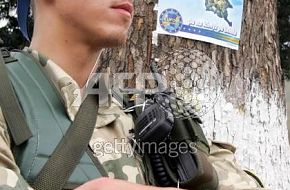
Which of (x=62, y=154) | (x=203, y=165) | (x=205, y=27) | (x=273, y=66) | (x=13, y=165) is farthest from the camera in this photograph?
(x=273, y=66)

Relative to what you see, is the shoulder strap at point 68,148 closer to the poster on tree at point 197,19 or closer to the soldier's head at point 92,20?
the soldier's head at point 92,20

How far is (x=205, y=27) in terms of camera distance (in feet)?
6.94

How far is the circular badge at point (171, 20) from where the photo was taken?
6.89 feet

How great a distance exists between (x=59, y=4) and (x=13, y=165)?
589 millimetres

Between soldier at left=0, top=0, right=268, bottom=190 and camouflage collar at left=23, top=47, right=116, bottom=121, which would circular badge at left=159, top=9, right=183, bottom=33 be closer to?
soldier at left=0, top=0, right=268, bottom=190

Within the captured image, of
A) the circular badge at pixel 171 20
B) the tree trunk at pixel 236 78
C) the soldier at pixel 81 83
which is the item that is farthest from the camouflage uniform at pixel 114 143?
the circular badge at pixel 171 20

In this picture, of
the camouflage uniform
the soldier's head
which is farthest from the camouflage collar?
the soldier's head

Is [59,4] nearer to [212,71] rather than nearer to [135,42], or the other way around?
[135,42]

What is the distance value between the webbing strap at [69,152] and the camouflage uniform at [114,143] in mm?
32

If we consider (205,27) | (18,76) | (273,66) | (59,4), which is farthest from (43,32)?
(273,66)

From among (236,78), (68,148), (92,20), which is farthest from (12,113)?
(236,78)

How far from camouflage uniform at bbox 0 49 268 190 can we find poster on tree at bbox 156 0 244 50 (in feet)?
1.87

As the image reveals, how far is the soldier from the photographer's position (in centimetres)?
131

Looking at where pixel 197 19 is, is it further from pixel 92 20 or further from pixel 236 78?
pixel 92 20
